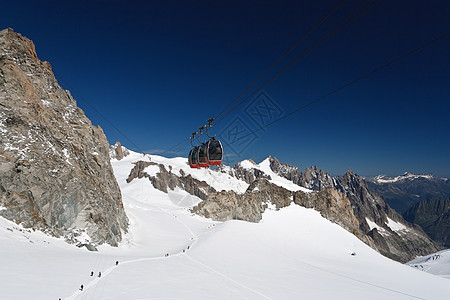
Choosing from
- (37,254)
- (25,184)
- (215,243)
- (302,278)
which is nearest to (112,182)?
(25,184)

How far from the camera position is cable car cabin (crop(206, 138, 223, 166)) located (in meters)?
16.2

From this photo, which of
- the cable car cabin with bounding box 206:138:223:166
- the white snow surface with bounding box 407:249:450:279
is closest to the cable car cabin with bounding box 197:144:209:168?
the cable car cabin with bounding box 206:138:223:166

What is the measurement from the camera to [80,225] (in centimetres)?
2252

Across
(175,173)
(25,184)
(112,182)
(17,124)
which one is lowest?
(25,184)

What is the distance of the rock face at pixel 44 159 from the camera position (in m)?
19.4

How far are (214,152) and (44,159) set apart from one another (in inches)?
667

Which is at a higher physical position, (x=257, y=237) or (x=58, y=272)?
(x=257, y=237)

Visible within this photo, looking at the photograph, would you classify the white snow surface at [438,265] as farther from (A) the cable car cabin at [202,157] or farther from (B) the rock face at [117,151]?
(B) the rock face at [117,151]

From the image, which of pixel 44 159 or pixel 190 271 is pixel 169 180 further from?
pixel 190 271

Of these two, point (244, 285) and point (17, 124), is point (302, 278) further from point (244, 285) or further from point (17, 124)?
point (17, 124)

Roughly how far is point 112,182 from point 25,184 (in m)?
14.7

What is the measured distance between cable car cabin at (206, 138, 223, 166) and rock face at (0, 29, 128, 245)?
15.3 meters

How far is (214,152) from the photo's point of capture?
16234mm

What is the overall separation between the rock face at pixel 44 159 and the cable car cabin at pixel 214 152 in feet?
50.1
